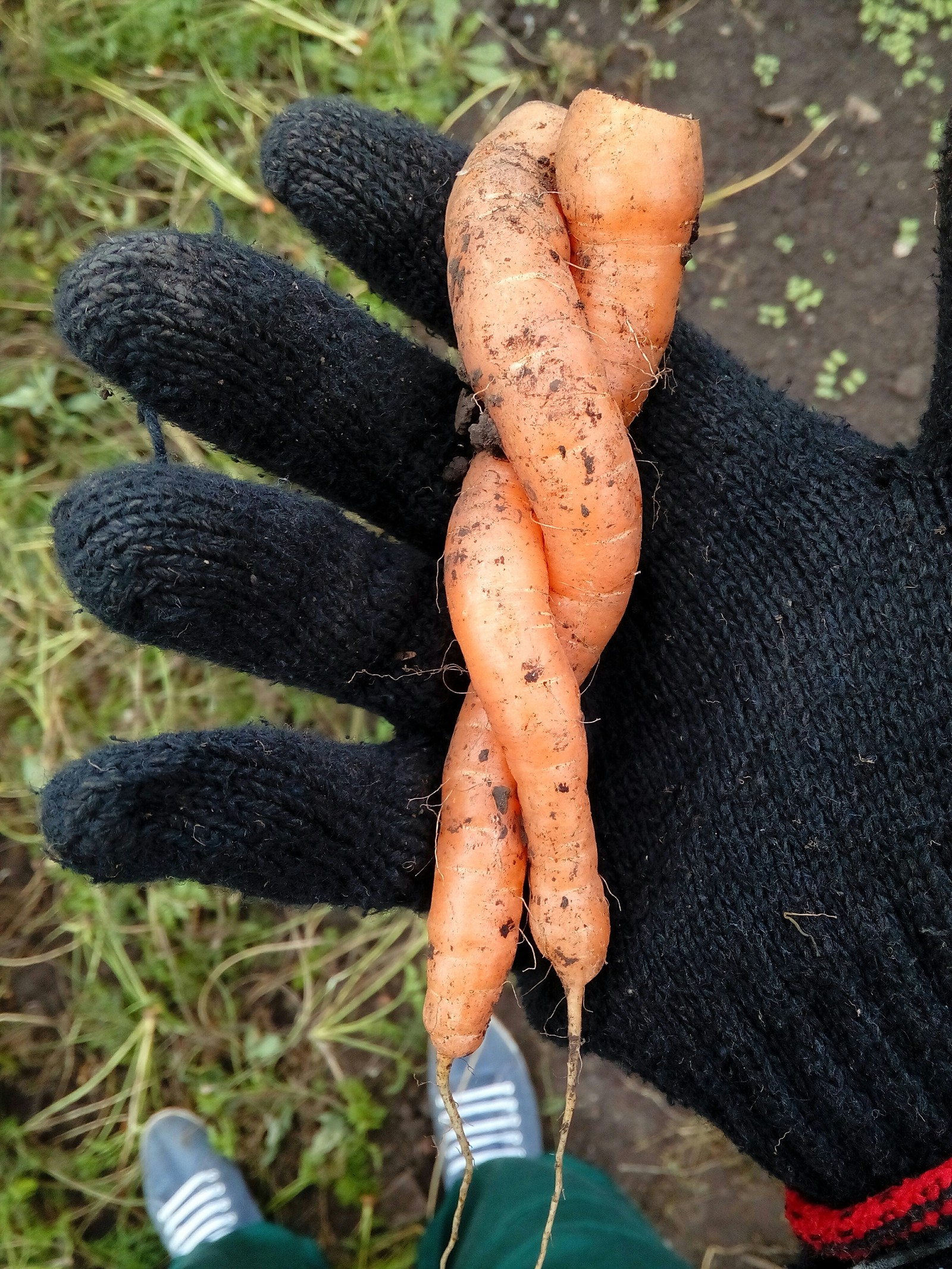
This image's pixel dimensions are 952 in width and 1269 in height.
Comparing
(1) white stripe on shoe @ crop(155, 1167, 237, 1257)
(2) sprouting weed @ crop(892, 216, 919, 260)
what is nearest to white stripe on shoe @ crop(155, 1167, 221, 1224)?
(1) white stripe on shoe @ crop(155, 1167, 237, 1257)

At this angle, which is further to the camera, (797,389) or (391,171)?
(797,389)

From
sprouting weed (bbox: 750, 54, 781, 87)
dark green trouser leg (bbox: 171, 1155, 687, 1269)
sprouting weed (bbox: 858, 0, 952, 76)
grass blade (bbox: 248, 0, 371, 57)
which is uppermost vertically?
sprouting weed (bbox: 858, 0, 952, 76)

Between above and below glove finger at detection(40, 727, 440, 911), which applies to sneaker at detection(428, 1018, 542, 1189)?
below

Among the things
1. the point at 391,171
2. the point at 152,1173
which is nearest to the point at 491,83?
the point at 391,171

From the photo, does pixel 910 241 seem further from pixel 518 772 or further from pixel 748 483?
pixel 518 772

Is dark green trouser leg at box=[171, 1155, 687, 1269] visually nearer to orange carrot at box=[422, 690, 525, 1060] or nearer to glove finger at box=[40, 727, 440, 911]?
orange carrot at box=[422, 690, 525, 1060]

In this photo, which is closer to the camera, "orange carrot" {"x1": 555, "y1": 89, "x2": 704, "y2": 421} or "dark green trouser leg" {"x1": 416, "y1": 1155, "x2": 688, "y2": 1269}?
"orange carrot" {"x1": 555, "y1": 89, "x2": 704, "y2": 421}

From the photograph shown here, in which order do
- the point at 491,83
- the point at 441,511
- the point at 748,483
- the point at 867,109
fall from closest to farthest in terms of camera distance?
1. the point at 748,483
2. the point at 441,511
3. the point at 867,109
4. the point at 491,83
